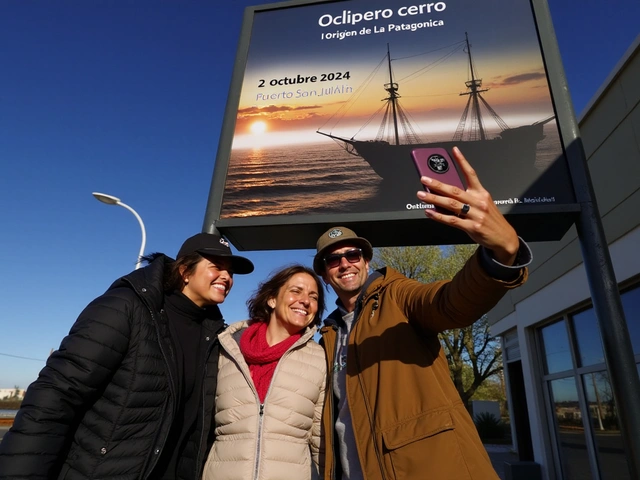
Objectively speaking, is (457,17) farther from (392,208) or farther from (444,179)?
(444,179)

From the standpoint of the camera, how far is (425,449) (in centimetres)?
169

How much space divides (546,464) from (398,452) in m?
8.32

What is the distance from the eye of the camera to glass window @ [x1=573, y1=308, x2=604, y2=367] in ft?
20.9

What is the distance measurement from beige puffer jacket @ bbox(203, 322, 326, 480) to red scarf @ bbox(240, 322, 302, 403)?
Result: 5cm

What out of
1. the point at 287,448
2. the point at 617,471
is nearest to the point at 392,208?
the point at 287,448

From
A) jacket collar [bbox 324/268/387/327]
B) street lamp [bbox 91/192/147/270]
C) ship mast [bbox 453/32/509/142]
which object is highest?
A: street lamp [bbox 91/192/147/270]

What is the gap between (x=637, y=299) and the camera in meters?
5.09

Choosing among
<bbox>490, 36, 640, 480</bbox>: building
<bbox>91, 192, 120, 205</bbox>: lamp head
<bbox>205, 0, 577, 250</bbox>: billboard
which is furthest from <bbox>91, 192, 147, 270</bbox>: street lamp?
<bbox>490, 36, 640, 480</bbox>: building

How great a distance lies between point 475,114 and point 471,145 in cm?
30

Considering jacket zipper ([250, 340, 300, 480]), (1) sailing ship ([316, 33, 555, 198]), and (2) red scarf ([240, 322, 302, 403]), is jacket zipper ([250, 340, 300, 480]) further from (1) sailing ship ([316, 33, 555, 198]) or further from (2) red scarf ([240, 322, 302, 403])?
(1) sailing ship ([316, 33, 555, 198])

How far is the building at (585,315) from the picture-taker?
16.2 ft

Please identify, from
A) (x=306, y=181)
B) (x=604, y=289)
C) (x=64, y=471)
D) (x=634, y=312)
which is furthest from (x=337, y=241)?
(x=634, y=312)

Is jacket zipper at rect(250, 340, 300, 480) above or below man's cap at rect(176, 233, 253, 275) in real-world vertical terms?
below

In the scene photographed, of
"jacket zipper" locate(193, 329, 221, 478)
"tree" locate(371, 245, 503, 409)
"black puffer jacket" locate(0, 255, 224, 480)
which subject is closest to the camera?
"black puffer jacket" locate(0, 255, 224, 480)
